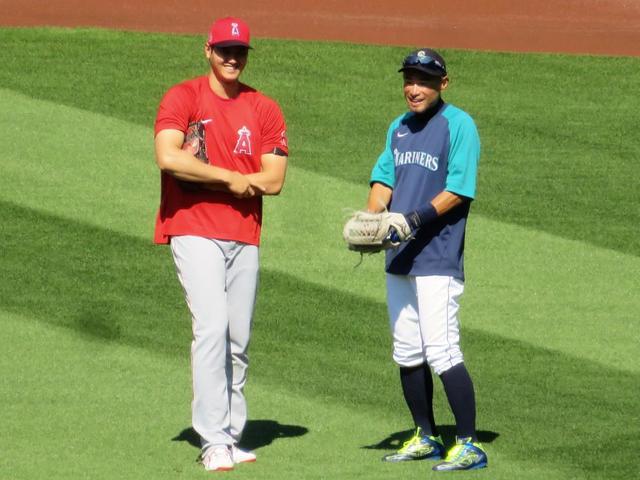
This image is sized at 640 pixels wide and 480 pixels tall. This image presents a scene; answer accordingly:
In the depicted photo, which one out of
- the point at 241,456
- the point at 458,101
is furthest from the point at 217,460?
the point at 458,101

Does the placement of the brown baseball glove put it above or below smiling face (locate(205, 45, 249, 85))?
below

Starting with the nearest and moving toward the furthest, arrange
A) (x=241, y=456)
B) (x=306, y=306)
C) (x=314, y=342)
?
(x=241, y=456)
(x=314, y=342)
(x=306, y=306)

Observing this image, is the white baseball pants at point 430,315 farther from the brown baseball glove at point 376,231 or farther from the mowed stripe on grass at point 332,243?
the mowed stripe on grass at point 332,243

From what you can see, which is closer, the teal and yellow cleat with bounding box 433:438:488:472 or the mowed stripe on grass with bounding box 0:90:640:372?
the teal and yellow cleat with bounding box 433:438:488:472

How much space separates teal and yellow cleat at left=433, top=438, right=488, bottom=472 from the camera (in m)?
6.28

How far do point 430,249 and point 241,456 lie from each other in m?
1.28

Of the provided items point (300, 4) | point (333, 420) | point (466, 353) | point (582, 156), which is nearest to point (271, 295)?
point (466, 353)

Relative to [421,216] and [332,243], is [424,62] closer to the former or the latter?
[421,216]

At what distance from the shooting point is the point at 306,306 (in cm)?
944

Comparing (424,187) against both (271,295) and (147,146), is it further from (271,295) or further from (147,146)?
(147,146)

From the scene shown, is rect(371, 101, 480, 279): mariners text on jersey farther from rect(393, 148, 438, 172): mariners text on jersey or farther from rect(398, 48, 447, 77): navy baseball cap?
rect(398, 48, 447, 77): navy baseball cap

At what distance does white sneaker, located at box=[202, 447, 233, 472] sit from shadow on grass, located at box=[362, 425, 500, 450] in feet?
2.59

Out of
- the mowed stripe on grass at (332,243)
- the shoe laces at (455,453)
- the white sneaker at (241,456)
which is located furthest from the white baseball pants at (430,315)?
the mowed stripe on grass at (332,243)

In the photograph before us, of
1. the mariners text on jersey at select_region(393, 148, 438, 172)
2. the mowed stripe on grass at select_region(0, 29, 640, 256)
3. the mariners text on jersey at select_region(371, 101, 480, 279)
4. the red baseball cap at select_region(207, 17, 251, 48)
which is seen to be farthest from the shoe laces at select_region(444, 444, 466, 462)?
the mowed stripe on grass at select_region(0, 29, 640, 256)
